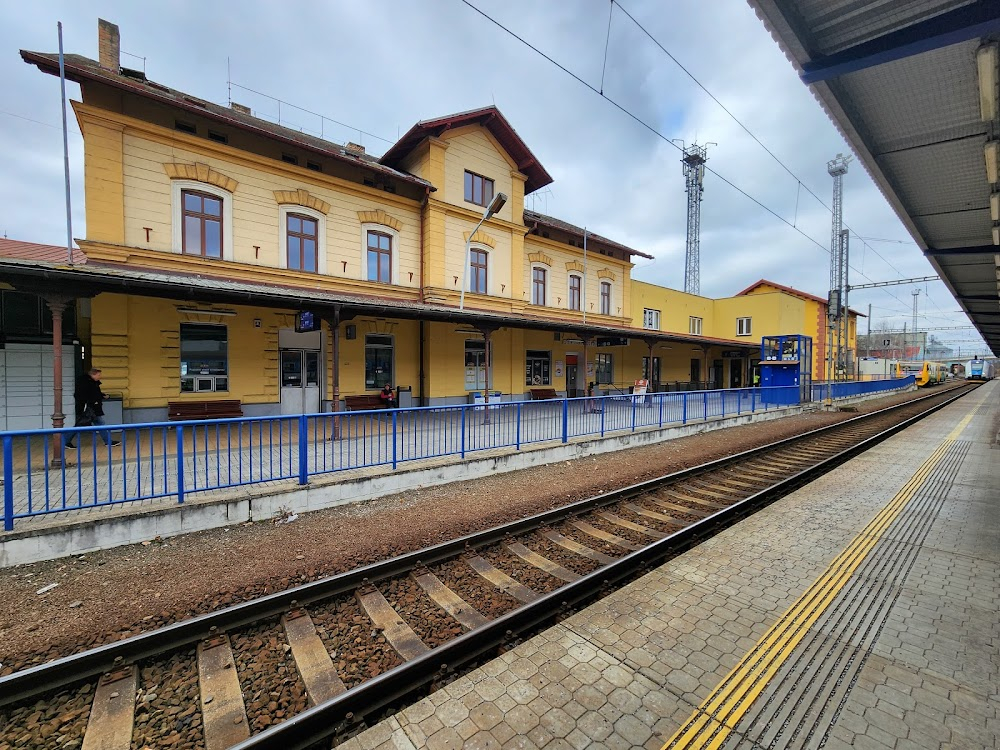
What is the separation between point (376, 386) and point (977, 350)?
13235cm

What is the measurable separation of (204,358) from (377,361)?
17.3ft

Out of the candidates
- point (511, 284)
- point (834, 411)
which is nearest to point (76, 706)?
point (511, 284)

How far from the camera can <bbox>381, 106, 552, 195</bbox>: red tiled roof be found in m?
16.2

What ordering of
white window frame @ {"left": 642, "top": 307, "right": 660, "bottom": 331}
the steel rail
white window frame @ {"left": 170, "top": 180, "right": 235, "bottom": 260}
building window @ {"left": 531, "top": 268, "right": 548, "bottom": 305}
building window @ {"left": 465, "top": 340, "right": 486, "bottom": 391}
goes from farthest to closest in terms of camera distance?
white window frame @ {"left": 642, "top": 307, "right": 660, "bottom": 331} < building window @ {"left": 531, "top": 268, "right": 548, "bottom": 305} < building window @ {"left": 465, "top": 340, "right": 486, "bottom": 391} < white window frame @ {"left": 170, "top": 180, "right": 235, "bottom": 260} < the steel rail

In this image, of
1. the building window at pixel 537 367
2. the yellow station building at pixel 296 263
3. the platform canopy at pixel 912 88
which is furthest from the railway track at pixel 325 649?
the building window at pixel 537 367

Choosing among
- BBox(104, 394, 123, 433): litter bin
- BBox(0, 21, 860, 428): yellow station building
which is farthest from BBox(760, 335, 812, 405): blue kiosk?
BBox(104, 394, 123, 433): litter bin

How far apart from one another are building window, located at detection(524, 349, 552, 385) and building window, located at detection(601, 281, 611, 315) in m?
5.59

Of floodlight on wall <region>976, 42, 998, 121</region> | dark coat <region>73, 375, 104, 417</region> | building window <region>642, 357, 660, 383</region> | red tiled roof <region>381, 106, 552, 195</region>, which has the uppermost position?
red tiled roof <region>381, 106, 552, 195</region>

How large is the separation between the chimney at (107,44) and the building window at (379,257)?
8701mm

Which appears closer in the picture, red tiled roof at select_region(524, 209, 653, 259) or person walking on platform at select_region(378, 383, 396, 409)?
person walking on platform at select_region(378, 383, 396, 409)

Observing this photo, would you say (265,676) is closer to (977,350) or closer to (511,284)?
(511,284)

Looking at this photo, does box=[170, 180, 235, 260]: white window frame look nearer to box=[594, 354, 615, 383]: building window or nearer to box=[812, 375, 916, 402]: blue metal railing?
box=[594, 354, 615, 383]: building window

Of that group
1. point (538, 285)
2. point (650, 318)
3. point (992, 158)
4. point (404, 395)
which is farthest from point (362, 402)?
point (650, 318)

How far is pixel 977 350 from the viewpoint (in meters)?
89.5
